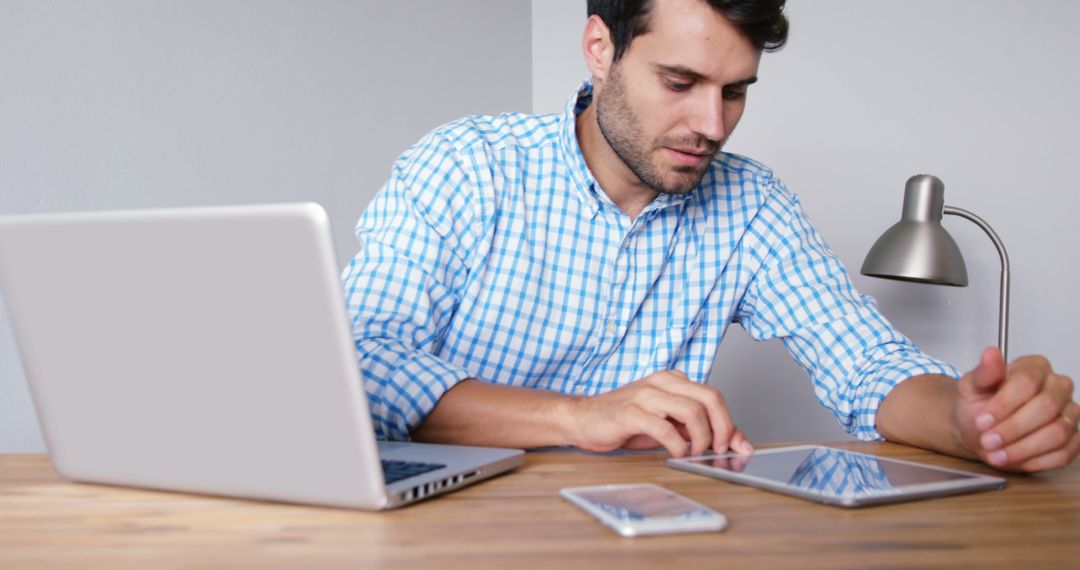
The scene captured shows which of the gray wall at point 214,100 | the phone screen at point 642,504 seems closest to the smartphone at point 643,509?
the phone screen at point 642,504

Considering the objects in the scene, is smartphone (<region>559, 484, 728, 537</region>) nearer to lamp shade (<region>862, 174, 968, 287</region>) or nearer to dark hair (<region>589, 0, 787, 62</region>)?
dark hair (<region>589, 0, 787, 62</region>)

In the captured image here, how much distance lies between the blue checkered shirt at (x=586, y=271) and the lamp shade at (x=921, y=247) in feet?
1.30

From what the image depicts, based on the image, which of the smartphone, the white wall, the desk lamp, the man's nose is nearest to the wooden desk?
the smartphone

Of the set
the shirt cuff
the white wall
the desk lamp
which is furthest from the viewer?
the white wall

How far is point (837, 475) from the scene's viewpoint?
871 millimetres

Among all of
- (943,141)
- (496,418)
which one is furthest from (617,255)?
(943,141)

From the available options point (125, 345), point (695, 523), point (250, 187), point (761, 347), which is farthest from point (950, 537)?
point (761, 347)

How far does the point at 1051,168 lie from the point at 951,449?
166 cm

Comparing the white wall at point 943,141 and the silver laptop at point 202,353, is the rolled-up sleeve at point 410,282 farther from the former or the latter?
the white wall at point 943,141

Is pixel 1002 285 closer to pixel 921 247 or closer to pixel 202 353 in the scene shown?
pixel 921 247

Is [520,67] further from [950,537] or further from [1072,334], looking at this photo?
[950,537]

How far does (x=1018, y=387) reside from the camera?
965mm

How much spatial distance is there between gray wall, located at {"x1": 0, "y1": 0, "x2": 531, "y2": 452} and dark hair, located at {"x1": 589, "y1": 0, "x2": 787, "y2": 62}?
29.9 inches

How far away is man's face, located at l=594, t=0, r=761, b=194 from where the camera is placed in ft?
4.68
